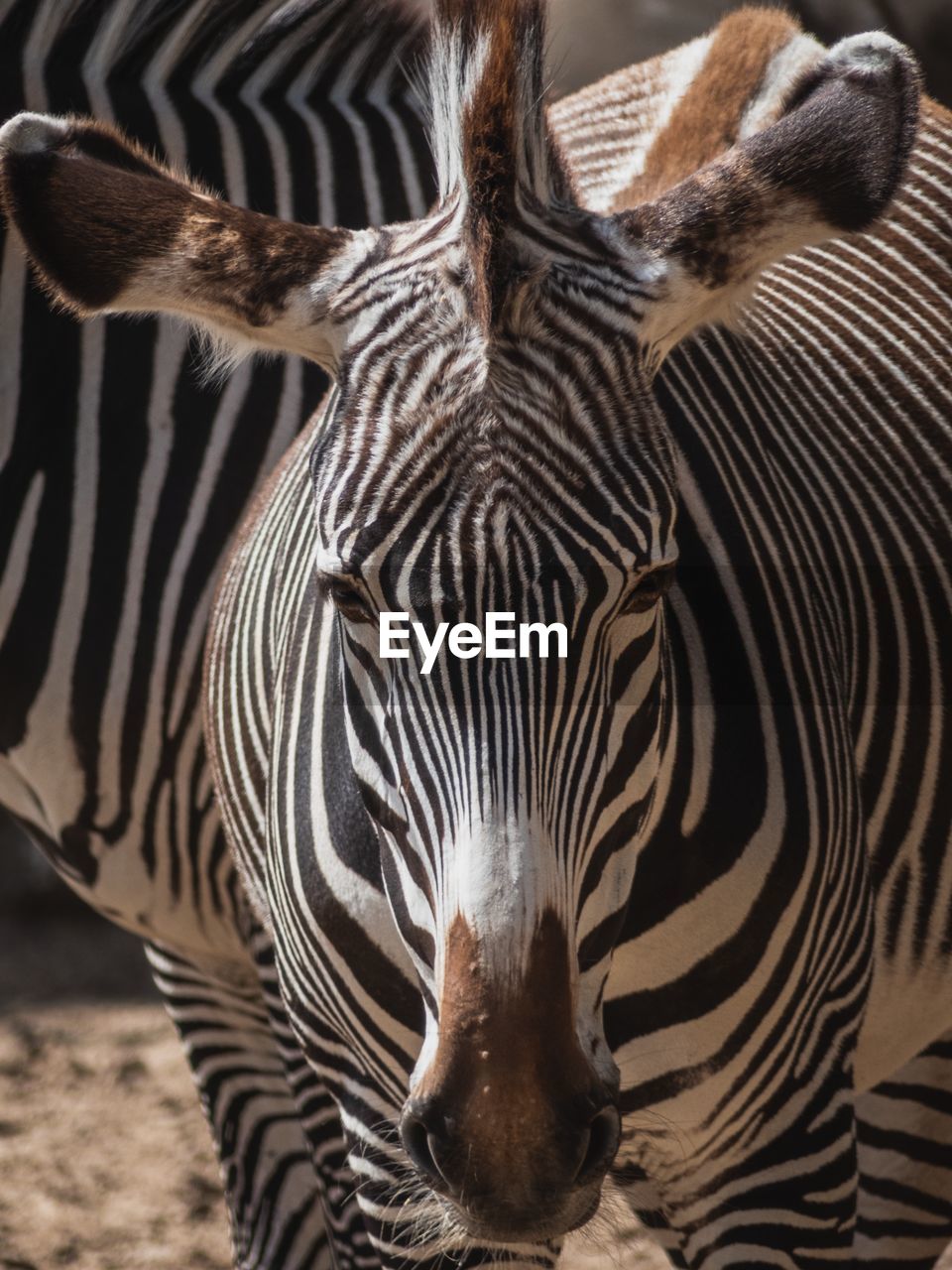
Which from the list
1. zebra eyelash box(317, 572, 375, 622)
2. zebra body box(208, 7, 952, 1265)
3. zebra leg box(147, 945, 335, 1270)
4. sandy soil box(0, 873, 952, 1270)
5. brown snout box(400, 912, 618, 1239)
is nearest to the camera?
brown snout box(400, 912, 618, 1239)

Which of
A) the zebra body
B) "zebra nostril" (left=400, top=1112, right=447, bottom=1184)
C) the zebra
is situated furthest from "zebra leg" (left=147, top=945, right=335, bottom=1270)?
"zebra nostril" (left=400, top=1112, right=447, bottom=1184)

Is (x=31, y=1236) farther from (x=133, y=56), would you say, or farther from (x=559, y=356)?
(x=559, y=356)

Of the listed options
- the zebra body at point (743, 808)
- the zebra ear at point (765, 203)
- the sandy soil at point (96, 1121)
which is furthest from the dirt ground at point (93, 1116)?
the zebra ear at point (765, 203)

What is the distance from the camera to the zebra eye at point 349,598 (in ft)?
6.73

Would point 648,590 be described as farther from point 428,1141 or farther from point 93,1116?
point 93,1116

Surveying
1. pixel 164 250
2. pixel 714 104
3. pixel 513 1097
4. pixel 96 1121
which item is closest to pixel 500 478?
pixel 164 250

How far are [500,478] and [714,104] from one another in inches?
55.4

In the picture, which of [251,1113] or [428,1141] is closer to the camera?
[428,1141]

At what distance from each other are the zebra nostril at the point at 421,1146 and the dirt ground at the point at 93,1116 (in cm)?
317

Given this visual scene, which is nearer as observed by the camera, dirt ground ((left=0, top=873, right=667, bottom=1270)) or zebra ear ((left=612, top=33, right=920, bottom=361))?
zebra ear ((left=612, top=33, right=920, bottom=361))

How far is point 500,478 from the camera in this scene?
78.5 inches

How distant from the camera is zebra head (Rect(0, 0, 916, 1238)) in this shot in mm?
1915

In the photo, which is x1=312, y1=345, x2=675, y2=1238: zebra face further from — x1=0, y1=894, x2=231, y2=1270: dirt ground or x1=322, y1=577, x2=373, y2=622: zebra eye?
x1=0, y1=894, x2=231, y2=1270: dirt ground

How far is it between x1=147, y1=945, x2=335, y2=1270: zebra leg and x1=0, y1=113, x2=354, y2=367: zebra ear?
208cm
